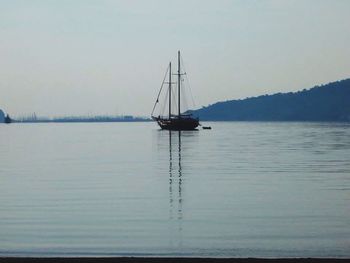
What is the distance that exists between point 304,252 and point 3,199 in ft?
49.8

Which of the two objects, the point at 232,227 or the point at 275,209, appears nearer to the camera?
the point at 232,227

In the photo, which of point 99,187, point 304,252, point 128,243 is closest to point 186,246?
point 128,243

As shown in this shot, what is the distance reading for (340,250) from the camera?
44.2 ft

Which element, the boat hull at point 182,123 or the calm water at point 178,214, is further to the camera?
the boat hull at point 182,123

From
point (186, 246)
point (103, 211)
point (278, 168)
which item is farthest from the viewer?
point (278, 168)

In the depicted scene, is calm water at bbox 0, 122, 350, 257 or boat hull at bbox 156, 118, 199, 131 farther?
boat hull at bbox 156, 118, 199, 131

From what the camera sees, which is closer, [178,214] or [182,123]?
[178,214]

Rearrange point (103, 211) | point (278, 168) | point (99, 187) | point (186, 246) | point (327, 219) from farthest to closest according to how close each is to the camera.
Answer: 1. point (278, 168)
2. point (99, 187)
3. point (103, 211)
4. point (327, 219)
5. point (186, 246)

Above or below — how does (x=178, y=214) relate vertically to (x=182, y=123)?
below

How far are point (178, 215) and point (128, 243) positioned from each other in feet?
17.3

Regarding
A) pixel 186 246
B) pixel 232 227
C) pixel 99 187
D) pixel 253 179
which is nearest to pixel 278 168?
pixel 253 179

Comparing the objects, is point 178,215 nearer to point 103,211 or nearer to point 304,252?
point 103,211

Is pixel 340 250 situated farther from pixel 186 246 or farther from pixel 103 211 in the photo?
pixel 103 211

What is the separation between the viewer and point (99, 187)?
2880 centimetres
